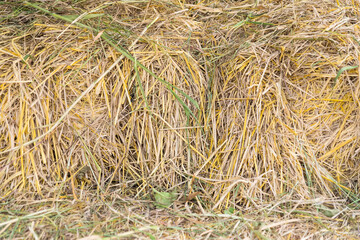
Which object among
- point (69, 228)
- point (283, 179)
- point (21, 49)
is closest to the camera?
point (69, 228)

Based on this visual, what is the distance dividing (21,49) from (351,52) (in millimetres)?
1432

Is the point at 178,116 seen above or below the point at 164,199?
above

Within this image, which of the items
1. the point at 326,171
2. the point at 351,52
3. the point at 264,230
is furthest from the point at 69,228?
the point at 351,52

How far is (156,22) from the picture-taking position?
4.98 feet

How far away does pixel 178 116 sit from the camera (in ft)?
4.66

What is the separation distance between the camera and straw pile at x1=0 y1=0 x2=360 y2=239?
1352mm

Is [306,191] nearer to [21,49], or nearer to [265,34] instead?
[265,34]

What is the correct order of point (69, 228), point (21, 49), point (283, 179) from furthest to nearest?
point (21, 49) < point (283, 179) < point (69, 228)

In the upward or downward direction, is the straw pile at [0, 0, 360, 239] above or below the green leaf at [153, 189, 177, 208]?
above

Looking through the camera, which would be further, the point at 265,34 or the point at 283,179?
the point at 265,34

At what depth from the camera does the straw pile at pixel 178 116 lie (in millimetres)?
1352

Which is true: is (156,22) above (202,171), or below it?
above

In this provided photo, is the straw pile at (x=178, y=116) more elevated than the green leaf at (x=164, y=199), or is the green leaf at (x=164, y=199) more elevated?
the straw pile at (x=178, y=116)

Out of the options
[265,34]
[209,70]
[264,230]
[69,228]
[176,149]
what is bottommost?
[264,230]
